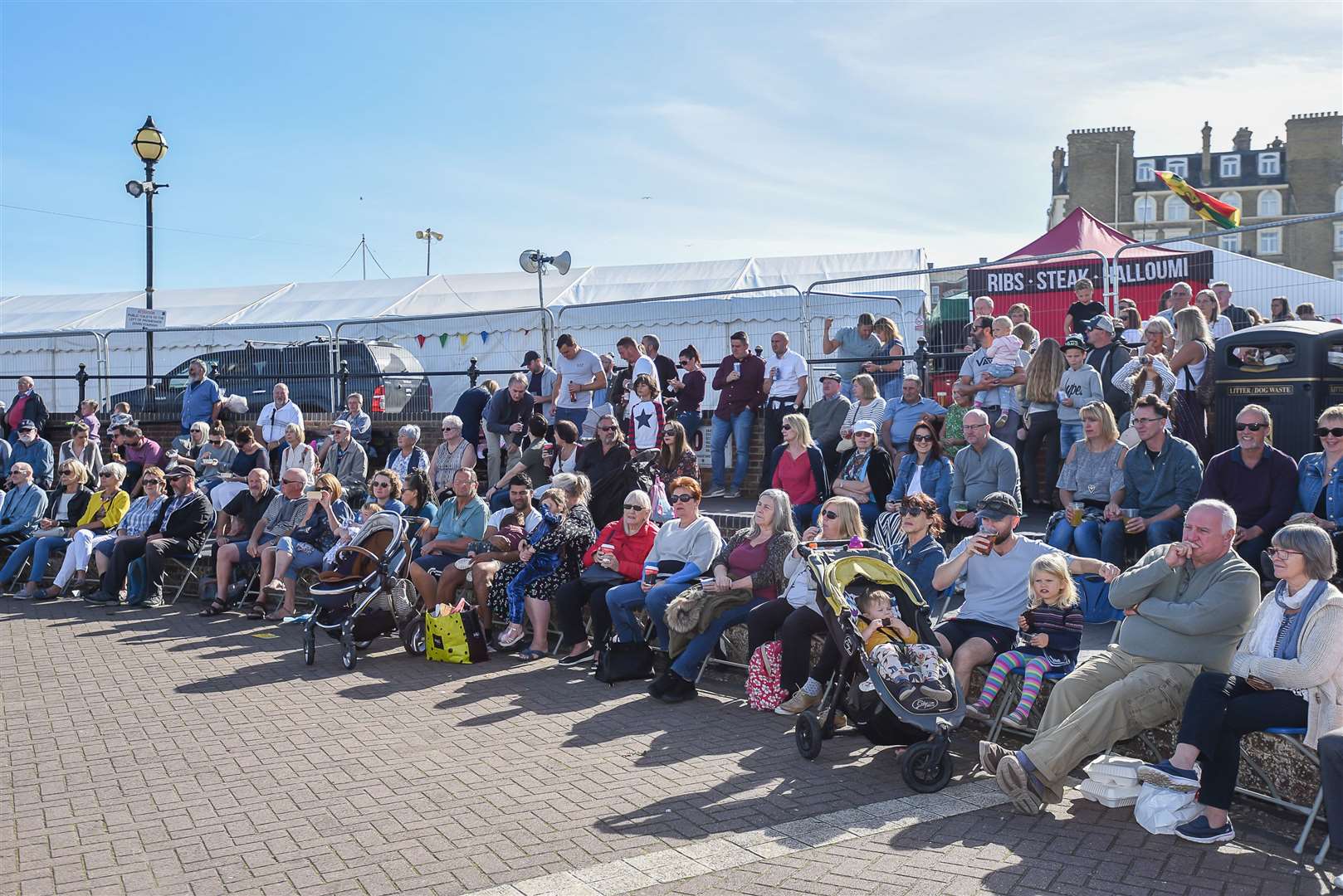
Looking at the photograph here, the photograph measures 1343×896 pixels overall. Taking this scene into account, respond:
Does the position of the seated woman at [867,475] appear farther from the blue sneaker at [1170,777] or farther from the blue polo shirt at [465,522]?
the blue sneaker at [1170,777]

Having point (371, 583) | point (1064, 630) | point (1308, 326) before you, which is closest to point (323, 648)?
point (371, 583)

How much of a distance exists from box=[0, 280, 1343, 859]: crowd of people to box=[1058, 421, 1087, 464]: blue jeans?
1.1 inches

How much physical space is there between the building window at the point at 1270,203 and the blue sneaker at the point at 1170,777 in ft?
252

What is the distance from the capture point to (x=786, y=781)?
20.3ft

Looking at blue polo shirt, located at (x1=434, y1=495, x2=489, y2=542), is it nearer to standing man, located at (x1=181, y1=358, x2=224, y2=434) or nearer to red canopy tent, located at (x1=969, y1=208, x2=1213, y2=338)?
red canopy tent, located at (x1=969, y1=208, x2=1213, y2=338)

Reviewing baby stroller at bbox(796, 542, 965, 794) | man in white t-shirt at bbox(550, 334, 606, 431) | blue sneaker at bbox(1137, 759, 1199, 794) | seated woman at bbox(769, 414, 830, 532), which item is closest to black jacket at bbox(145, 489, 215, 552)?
man in white t-shirt at bbox(550, 334, 606, 431)

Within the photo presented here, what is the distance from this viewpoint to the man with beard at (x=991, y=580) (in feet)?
22.6

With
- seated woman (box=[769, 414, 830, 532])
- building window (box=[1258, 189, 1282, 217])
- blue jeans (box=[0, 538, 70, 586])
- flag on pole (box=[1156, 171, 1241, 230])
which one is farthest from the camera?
building window (box=[1258, 189, 1282, 217])

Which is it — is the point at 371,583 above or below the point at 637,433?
below

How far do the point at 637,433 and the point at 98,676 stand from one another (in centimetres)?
579

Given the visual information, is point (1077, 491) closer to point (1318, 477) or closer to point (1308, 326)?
point (1318, 477)

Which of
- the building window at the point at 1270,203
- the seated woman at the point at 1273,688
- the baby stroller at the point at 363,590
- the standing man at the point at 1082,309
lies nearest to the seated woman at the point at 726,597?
the baby stroller at the point at 363,590

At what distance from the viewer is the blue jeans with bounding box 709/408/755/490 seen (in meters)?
13.4

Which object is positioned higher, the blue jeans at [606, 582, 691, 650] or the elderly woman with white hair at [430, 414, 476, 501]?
the elderly woman with white hair at [430, 414, 476, 501]
